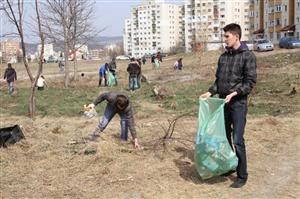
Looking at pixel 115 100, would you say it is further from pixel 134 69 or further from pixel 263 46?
pixel 263 46

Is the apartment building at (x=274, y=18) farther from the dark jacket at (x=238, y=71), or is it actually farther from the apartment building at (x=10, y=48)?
the dark jacket at (x=238, y=71)

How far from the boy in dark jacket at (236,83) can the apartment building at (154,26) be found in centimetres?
11127

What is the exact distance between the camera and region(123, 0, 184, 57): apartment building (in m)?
116

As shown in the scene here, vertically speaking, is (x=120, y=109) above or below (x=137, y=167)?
above

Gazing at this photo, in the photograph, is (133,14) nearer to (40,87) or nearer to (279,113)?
(40,87)

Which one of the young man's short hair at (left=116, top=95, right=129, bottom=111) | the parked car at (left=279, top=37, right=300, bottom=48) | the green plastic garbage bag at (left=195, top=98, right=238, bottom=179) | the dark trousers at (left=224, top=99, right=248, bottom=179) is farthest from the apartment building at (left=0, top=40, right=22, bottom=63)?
the parked car at (left=279, top=37, right=300, bottom=48)

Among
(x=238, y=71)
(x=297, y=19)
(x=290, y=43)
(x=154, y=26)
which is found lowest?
(x=238, y=71)

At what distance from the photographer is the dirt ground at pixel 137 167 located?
477 cm

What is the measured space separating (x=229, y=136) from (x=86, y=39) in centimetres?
2147

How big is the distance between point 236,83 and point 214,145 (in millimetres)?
700

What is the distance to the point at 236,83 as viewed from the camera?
184 inches

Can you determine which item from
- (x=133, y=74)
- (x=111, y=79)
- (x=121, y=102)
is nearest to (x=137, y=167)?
(x=121, y=102)

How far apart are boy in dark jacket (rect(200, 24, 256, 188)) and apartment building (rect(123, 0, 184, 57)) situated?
111275 mm

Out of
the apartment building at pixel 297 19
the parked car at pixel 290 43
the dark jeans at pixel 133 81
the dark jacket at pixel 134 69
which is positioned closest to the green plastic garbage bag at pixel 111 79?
the dark jeans at pixel 133 81
